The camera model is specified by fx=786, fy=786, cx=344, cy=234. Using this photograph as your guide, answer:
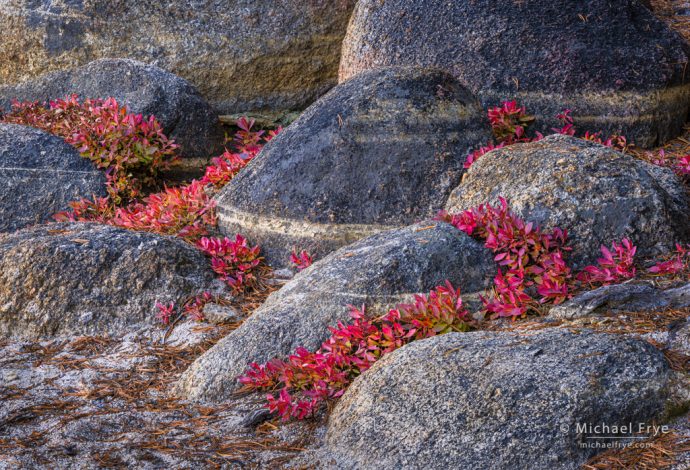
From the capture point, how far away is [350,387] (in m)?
3.88

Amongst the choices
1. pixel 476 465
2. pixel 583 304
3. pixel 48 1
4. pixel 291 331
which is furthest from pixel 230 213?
pixel 48 1

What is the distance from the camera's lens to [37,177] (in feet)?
23.2

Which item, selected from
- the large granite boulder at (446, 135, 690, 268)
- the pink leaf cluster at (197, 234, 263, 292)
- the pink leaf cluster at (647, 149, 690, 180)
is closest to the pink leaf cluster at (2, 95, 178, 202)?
the pink leaf cluster at (197, 234, 263, 292)

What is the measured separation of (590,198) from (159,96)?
15.2 feet

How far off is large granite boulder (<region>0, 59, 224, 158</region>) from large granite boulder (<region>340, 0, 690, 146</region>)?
2.37 meters

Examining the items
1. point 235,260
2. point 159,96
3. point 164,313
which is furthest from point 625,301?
point 159,96

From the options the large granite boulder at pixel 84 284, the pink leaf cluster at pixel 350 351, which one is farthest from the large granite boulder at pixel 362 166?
the pink leaf cluster at pixel 350 351

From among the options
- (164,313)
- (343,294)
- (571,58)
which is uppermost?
(571,58)

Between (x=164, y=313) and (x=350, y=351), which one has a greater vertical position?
(x=350, y=351)

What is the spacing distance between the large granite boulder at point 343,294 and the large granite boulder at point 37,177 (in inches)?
125

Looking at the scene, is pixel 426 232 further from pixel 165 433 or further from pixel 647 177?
pixel 165 433

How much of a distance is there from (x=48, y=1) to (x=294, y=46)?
2.84 m

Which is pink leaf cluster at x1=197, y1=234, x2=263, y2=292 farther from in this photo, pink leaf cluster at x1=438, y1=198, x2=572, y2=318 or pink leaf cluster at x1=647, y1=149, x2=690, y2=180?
pink leaf cluster at x1=647, y1=149, x2=690, y2=180

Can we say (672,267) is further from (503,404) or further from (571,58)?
(571,58)
